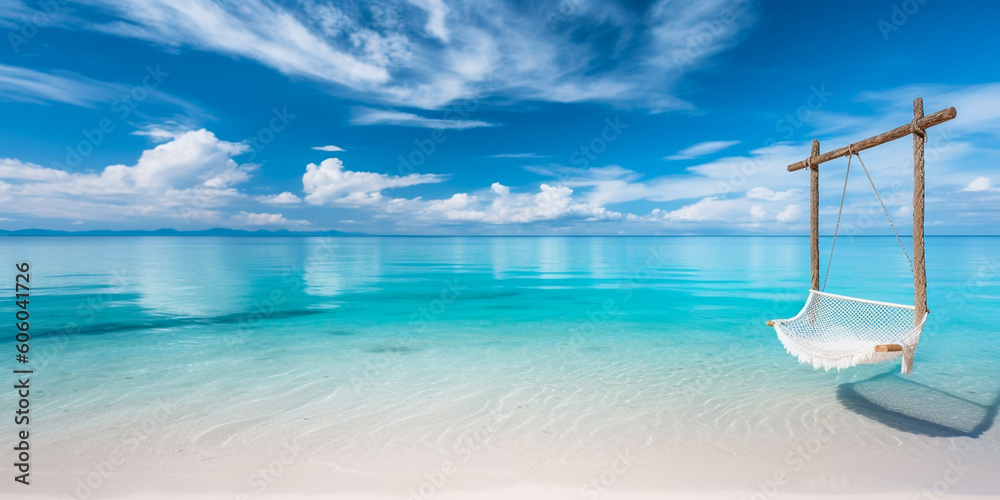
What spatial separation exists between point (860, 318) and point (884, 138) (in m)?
3.04

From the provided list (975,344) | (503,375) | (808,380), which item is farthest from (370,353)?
(975,344)

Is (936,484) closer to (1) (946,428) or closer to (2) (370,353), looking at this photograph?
(1) (946,428)

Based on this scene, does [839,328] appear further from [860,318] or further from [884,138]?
[884,138]

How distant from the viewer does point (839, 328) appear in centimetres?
827

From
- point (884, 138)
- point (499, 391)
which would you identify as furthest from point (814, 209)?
point (499, 391)

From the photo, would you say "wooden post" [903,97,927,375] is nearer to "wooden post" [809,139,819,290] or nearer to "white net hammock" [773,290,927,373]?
"white net hammock" [773,290,927,373]

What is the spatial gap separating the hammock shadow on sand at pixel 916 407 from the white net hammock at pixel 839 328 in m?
1.01

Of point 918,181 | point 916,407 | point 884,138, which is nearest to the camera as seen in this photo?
point 918,181

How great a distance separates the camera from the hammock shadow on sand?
6.49 m

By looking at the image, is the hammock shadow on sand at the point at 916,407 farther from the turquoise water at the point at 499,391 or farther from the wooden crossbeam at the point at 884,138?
the wooden crossbeam at the point at 884,138

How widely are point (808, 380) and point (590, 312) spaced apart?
29.0 ft

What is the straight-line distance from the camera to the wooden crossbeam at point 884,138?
6.00 meters

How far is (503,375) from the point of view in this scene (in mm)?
8969

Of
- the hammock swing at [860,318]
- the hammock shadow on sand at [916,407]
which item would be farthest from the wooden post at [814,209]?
the hammock shadow on sand at [916,407]
